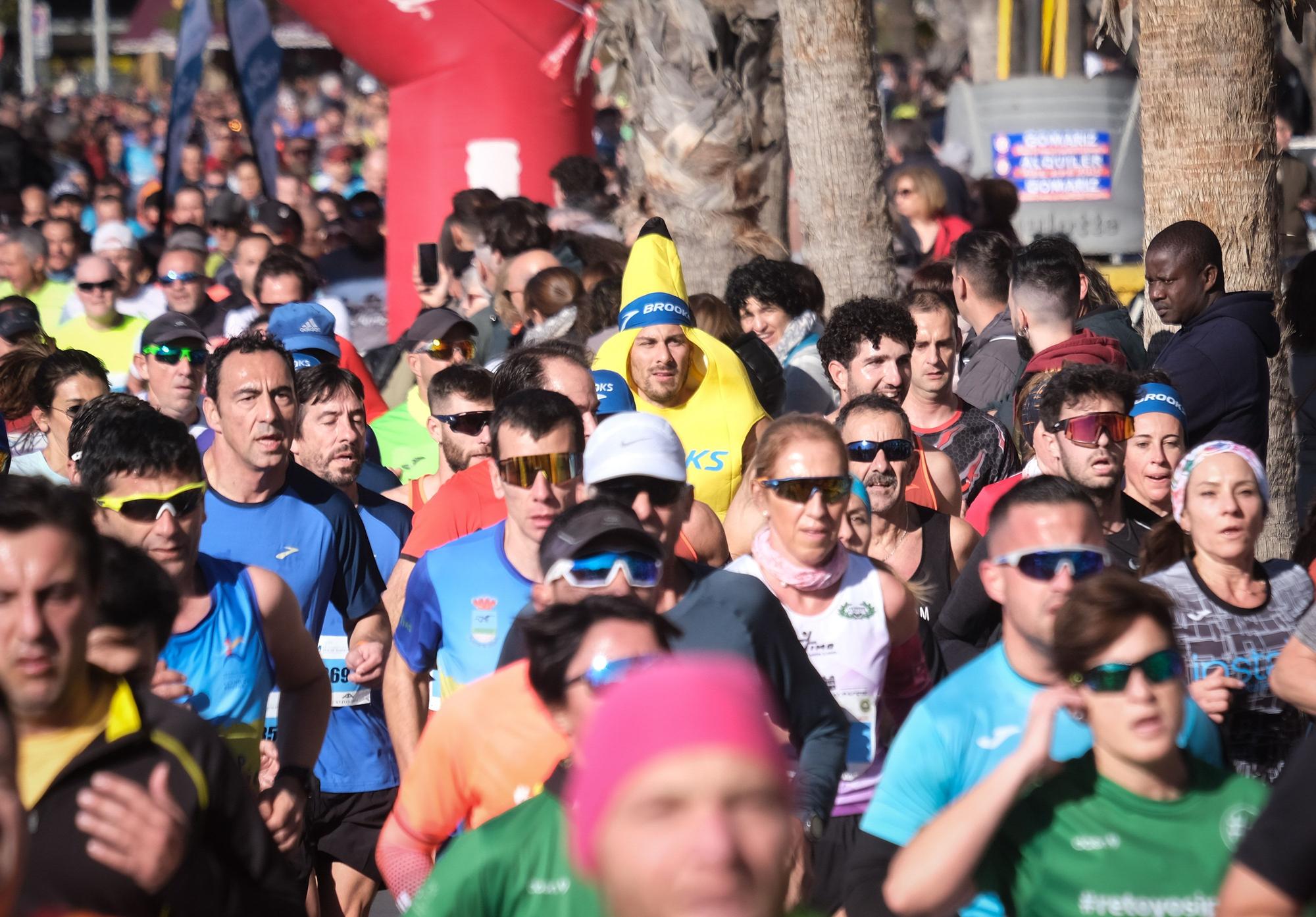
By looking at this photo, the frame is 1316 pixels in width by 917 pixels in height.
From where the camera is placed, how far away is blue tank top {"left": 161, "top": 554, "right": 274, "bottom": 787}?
4.49 meters

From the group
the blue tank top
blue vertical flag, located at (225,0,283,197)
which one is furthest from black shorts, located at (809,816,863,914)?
blue vertical flag, located at (225,0,283,197)

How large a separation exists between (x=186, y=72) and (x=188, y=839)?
1284 cm

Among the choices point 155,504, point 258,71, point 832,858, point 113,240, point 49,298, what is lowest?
point 832,858

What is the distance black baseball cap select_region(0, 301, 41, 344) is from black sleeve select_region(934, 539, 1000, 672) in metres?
5.49

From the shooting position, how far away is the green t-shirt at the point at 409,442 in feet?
26.8

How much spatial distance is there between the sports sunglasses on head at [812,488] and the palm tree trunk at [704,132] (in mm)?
5643

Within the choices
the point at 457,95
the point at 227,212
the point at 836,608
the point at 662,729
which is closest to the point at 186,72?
the point at 227,212

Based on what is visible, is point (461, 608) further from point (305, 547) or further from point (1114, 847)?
point (1114, 847)

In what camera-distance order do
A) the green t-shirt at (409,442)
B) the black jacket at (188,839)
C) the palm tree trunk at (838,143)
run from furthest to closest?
the palm tree trunk at (838,143) < the green t-shirt at (409,442) < the black jacket at (188,839)

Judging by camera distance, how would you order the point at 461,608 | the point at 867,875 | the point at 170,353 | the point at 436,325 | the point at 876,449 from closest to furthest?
the point at 867,875, the point at 461,608, the point at 876,449, the point at 170,353, the point at 436,325

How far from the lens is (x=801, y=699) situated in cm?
424

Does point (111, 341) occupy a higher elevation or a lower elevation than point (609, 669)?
higher

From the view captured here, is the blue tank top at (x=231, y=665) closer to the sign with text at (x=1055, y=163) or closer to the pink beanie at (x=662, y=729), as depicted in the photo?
the pink beanie at (x=662, y=729)

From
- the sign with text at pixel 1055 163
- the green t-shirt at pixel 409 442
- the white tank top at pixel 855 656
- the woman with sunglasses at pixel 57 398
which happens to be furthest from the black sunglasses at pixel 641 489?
the sign with text at pixel 1055 163
